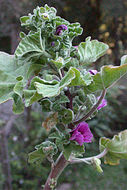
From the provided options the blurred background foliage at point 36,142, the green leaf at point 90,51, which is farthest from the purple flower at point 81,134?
the blurred background foliage at point 36,142

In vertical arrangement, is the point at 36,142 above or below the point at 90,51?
below

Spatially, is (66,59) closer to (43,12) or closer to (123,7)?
(43,12)

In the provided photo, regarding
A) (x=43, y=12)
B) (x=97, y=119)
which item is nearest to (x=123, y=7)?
(x=97, y=119)

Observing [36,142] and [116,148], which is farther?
[36,142]

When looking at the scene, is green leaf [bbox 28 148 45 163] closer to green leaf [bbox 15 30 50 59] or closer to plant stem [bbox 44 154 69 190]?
plant stem [bbox 44 154 69 190]

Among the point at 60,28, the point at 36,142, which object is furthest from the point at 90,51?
the point at 36,142

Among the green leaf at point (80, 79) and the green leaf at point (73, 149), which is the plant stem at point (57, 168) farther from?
the green leaf at point (80, 79)

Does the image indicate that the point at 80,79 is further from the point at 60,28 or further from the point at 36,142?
the point at 36,142
